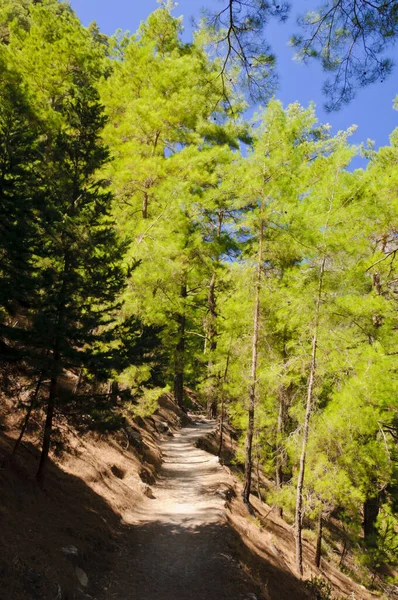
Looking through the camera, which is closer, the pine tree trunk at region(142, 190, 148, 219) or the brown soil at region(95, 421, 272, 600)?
the brown soil at region(95, 421, 272, 600)

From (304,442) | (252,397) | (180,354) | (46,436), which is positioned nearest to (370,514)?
(304,442)

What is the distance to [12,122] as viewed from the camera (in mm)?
7148

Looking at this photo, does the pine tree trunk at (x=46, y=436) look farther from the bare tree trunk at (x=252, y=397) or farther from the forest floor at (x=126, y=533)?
the bare tree trunk at (x=252, y=397)

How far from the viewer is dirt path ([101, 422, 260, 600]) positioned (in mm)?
6094

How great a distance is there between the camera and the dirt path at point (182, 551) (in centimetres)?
609

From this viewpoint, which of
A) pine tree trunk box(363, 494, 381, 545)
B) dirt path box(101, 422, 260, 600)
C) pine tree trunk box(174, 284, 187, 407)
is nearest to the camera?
dirt path box(101, 422, 260, 600)

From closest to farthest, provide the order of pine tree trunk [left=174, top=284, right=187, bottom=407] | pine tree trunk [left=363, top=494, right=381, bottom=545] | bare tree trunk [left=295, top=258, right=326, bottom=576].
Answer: bare tree trunk [left=295, top=258, right=326, bottom=576] < pine tree trunk [left=363, top=494, right=381, bottom=545] < pine tree trunk [left=174, top=284, right=187, bottom=407]

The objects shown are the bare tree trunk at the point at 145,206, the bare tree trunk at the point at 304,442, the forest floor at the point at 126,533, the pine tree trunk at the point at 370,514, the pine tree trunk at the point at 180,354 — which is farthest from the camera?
the pine tree trunk at the point at 180,354

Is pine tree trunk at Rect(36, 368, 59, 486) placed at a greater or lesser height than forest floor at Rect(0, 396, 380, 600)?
greater

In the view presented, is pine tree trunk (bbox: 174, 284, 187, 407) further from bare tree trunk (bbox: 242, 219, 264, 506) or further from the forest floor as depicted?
bare tree trunk (bbox: 242, 219, 264, 506)

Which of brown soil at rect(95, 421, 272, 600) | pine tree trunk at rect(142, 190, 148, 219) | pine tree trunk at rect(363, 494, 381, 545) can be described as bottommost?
pine tree trunk at rect(363, 494, 381, 545)

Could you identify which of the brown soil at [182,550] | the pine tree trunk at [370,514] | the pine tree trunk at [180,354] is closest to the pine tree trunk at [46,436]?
the brown soil at [182,550]

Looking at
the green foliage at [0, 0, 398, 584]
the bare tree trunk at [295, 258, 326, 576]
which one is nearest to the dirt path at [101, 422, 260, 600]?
the bare tree trunk at [295, 258, 326, 576]

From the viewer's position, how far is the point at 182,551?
7.46 metres
